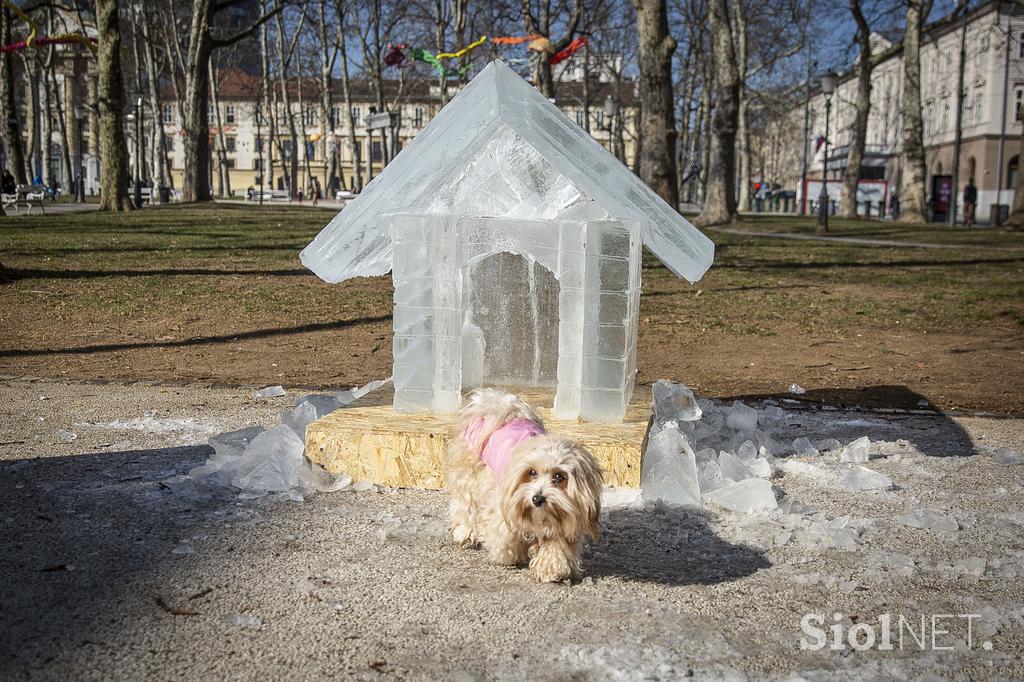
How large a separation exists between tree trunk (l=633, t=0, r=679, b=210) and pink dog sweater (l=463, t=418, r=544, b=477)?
48.0 feet

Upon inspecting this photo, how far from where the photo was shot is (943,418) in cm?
644

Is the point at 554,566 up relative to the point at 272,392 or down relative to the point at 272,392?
down

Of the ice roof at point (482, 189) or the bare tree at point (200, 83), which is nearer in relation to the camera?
the ice roof at point (482, 189)

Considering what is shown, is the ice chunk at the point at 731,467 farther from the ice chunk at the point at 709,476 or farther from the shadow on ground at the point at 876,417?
the shadow on ground at the point at 876,417

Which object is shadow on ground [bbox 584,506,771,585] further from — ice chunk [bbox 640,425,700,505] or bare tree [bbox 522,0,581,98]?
bare tree [bbox 522,0,581,98]

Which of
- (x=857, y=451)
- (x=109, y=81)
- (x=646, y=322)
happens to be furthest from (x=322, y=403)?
(x=109, y=81)

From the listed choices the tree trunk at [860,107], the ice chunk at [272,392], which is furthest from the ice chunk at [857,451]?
the tree trunk at [860,107]

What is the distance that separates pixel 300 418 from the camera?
5.51 meters

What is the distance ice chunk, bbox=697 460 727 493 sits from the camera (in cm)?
478

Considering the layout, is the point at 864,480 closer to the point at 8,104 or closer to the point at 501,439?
the point at 501,439

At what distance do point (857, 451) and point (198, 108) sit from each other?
3077 cm

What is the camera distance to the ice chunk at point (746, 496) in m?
4.48

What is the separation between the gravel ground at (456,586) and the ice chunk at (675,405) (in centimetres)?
77

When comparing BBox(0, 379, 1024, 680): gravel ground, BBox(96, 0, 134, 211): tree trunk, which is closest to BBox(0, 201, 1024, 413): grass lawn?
BBox(0, 379, 1024, 680): gravel ground
